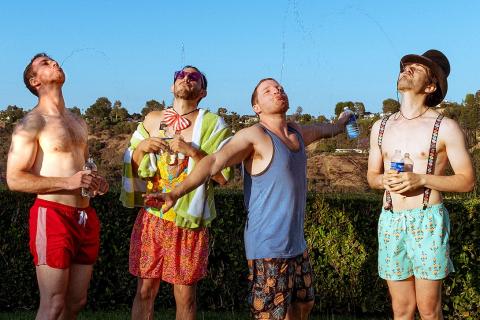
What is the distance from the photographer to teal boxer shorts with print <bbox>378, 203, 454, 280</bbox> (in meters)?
3.99

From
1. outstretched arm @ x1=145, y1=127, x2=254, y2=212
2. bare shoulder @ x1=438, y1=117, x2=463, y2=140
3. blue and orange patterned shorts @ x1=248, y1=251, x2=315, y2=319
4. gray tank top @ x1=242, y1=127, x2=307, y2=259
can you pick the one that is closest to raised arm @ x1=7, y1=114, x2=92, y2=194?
outstretched arm @ x1=145, y1=127, x2=254, y2=212

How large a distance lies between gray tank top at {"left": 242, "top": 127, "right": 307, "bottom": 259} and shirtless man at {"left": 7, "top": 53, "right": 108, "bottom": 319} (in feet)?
3.21

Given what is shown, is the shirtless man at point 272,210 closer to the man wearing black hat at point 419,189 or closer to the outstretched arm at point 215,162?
the outstretched arm at point 215,162

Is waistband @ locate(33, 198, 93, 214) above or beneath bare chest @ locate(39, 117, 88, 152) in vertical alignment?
beneath

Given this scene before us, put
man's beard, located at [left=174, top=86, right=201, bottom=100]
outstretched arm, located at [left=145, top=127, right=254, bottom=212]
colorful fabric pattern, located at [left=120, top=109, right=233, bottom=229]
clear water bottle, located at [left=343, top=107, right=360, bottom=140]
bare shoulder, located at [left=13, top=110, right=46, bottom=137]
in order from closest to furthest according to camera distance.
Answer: outstretched arm, located at [left=145, top=127, right=254, bottom=212] < bare shoulder, located at [left=13, top=110, right=46, bottom=137] < colorful fabric pattern, located at [left=120, top=109, right=233, bottom=229] < man's beard, located at [left=174, top=86, right=201, bottom=100] < clear water bottle, located at [left=343, top=107, right=360, bottom=140]

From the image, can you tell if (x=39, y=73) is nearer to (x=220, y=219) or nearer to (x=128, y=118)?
(x=220, y=219)

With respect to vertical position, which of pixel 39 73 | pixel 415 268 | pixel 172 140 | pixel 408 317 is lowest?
pixel 408 317

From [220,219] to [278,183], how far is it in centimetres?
277

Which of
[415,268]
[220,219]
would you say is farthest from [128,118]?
[415,268]

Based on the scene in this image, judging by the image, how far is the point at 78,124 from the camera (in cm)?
442

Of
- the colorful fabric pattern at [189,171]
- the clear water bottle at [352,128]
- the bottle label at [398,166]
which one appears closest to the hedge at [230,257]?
the clear water bottle at [352,128]

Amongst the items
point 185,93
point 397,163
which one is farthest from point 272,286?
point 185,93

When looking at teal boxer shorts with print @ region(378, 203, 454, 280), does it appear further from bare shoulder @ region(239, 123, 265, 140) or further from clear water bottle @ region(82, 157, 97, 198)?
clear water bottle @ region(82, 157, 97, 198)

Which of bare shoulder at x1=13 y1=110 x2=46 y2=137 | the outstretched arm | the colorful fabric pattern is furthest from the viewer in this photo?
the colorful fabric pattern
